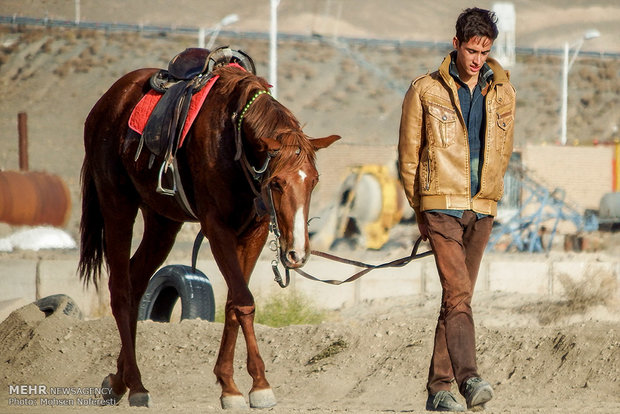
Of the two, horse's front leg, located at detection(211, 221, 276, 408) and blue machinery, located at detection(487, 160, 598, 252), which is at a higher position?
horse's front leg, located at detection(211, 221, 276, 408)

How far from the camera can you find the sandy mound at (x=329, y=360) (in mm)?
8711

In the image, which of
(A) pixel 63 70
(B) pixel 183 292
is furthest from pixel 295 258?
(A) pixel 63 70

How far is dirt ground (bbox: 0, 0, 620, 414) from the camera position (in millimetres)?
8984

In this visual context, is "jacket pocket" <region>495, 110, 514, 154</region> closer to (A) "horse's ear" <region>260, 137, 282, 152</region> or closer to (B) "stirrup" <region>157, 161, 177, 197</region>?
(A) "horse's ear" <region>260, 137, 282, 152</region>

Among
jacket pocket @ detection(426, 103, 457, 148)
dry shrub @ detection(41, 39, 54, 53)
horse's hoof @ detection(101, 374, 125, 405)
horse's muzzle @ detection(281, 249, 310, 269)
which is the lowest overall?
horse's hoof @ detection(101, 374, 125, 405)

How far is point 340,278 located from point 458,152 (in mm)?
11150

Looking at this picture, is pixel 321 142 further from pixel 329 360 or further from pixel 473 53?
pixel 329 360

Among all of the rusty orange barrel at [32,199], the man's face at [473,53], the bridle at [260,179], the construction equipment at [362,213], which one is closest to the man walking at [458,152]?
the man's face at [473,53]

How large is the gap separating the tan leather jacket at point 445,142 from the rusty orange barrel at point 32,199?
71.9 feet

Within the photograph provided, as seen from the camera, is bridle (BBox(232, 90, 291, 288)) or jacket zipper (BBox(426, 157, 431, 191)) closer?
jacket zipper (BBox(426, 157, 431, 191))

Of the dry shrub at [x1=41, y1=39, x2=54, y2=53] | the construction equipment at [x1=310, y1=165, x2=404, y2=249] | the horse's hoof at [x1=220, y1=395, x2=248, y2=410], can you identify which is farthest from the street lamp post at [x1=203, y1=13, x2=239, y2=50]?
the dry shrub at [x1=41, y1=39, x2=54, y2=53]

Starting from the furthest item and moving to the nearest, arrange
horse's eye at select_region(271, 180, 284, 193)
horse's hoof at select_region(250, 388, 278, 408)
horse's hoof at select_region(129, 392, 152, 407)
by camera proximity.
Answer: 1. horse's hoof at select_region(129, 392, 152, 407)
2. horse's hoof at select_region(250, 388, 278, 408)
3. horse's eye at select_region(271, 180, 284, 193)

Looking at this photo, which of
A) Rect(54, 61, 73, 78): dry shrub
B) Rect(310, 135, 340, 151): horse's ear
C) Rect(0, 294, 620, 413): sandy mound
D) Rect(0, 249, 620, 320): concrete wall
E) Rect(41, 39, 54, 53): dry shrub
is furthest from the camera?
Rect(41, 39, 54, 53): dry shrub

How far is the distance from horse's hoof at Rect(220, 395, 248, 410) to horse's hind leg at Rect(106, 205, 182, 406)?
1291 millimetres
